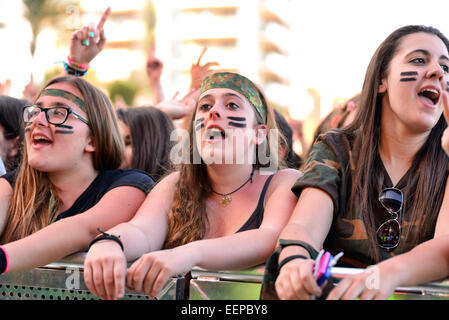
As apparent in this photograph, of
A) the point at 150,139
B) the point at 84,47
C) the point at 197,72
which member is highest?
the point at 84,47

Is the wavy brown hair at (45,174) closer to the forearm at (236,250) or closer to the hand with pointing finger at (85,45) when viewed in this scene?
the hand with pointing finger at (85,45)

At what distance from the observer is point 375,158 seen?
2627 millimetres

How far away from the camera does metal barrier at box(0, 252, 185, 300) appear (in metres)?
2.05

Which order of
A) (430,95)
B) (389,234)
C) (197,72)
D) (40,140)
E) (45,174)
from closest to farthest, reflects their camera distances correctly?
1. (389,234)
2. (430,95)
3. (40,140)
4. (45,174)
5. (197,72)

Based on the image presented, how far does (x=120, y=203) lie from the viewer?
296cm

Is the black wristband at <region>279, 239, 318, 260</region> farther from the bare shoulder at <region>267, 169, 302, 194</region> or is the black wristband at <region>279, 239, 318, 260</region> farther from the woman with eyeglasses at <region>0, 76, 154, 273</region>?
the woman with eyeglasses at <region>0, 76, 154, 273</region>

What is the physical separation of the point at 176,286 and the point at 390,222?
1014 millimetres

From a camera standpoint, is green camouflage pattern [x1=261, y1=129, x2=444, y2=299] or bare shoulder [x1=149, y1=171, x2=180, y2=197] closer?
green camouflage pattern [x1=261, y1=129, x2=444, y2=299]

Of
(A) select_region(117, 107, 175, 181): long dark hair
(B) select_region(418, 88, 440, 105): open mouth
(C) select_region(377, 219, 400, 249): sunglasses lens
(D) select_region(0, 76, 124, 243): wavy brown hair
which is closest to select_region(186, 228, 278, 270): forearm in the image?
(C) select_region(377, 219, 400, 249): sunglasses lens

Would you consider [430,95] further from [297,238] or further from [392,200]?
[297,238]

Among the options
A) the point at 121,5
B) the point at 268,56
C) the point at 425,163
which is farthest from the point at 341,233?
the point at 121,5

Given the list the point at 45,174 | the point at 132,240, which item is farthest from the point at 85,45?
the point at 132,240

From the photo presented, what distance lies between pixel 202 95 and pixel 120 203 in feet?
2.34

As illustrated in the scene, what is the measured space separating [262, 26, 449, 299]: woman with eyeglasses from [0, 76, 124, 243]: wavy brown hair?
1357 millimetres
